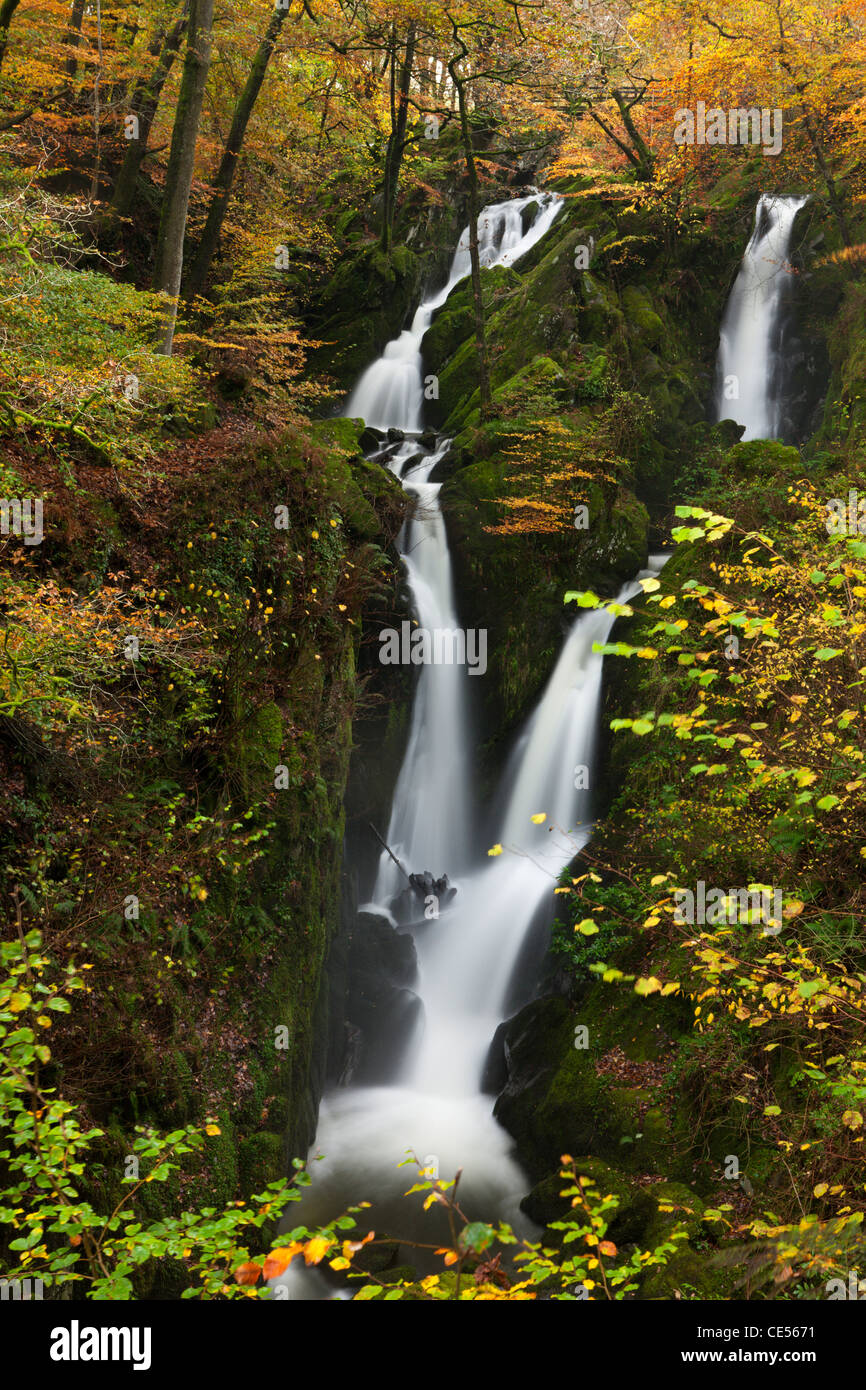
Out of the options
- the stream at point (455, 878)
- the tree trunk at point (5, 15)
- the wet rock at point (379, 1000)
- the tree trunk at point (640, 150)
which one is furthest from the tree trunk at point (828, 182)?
the wet rock at point (379, 1000)

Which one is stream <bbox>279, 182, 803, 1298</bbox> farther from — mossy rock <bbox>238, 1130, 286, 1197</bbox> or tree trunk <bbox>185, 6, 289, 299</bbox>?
tree trunk <bbox>185, 6, 289, 299</bbox>

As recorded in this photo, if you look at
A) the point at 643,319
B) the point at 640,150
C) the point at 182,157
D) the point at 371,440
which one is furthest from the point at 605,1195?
the point at 640,150

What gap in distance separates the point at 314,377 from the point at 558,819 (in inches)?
457

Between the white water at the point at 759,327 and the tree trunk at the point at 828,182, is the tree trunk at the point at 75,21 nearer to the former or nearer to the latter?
the tree trunk at the point at 828,182

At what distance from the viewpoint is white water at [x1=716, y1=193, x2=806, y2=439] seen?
1708 centimetres

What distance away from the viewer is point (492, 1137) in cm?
891

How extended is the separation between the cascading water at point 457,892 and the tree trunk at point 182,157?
533 centimetres

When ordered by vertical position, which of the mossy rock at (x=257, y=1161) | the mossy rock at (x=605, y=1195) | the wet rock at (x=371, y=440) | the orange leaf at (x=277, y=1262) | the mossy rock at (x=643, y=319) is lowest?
the mossy rock at (x=605, y=1195)

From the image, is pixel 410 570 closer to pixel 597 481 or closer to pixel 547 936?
pixel 597 481

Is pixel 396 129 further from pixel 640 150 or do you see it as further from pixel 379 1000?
pixel 379 1000

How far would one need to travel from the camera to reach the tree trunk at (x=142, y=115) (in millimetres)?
11711

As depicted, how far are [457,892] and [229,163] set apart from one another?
472 inches

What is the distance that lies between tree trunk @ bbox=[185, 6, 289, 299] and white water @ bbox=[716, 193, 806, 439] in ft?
35.5

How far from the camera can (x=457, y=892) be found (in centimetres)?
1249
